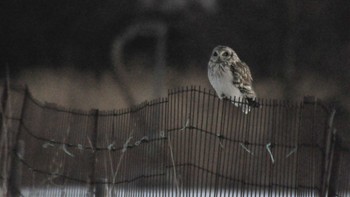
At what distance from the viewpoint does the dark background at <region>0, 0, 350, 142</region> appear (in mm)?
24672

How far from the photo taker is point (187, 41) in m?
25.9

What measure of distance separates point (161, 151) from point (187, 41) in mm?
14329

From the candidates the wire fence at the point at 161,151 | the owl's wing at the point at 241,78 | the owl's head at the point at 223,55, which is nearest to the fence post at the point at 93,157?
the wire fence at the point at 161,151

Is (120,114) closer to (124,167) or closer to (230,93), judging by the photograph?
(124,167)

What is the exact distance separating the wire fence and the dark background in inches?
419

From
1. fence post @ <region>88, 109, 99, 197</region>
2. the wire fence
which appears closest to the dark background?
the wire fence

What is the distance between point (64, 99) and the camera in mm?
23328

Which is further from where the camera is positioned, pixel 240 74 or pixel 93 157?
pixel 240 74

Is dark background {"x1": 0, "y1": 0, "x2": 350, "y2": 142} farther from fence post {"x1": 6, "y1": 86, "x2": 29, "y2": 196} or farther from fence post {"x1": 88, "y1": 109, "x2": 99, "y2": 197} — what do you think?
fence post {"x1": 88, "y1": 109, "x2": 99, "y2": 197}

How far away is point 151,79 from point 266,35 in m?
2.88

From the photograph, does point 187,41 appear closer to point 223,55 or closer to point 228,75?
point 223,55

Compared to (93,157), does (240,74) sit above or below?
above

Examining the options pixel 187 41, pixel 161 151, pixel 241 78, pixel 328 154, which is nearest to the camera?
pixel 328 154

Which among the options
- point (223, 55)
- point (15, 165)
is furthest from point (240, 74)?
point (15, 165)
